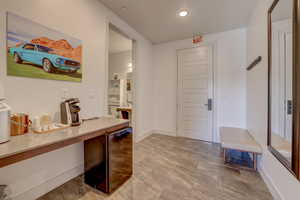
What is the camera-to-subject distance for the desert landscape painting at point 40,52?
4.39 feet

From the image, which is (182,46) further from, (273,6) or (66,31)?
(66,31)

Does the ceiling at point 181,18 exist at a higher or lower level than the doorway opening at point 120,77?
higher

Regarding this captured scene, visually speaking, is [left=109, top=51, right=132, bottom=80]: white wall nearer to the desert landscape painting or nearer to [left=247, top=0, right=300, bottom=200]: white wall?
the desert landscape painting

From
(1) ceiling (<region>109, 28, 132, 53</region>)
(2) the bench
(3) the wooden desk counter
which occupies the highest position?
(1) ceiling (<region>109, 28, 132, 53</region>)

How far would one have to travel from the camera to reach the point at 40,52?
1529 millimetres

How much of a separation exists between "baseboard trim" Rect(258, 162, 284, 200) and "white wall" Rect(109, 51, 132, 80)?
4.58 m

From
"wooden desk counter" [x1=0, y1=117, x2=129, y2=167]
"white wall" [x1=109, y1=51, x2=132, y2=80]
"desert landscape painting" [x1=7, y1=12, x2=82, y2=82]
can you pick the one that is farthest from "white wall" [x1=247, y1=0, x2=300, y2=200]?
"white wall" [x1=109, y1=51, x2=132, y2=80]

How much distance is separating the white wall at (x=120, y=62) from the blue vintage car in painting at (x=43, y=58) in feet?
10.9

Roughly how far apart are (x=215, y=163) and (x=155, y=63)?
3.12 metres

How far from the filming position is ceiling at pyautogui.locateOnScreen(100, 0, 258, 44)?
2.30m

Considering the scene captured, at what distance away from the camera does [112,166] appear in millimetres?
1614

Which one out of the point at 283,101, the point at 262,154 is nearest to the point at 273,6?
the point at 283,101

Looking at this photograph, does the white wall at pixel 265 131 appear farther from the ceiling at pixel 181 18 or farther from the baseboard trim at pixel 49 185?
the baseboard trim at pixel 49 185

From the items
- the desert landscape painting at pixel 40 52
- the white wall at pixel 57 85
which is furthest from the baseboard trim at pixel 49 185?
the desert landscape painting at pixel 40 52
